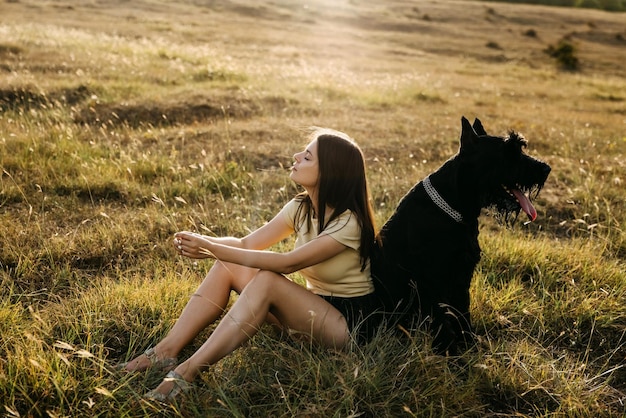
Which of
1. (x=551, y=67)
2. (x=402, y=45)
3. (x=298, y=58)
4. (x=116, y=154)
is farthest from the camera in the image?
(x=402, y=45)

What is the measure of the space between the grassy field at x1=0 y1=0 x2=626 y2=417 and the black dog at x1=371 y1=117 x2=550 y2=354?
237mm

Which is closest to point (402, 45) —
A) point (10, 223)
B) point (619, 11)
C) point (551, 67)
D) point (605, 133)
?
point (551, 67)

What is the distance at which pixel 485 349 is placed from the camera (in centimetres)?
405

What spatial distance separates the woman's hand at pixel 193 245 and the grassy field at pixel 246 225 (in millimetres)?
615

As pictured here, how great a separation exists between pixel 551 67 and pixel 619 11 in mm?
49477

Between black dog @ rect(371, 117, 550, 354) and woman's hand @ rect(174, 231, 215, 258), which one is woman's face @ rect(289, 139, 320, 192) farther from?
woman's hand @ rect(174, 231, 215, 258)

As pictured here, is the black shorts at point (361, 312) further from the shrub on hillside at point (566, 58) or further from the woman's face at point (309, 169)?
the shrub on hillside at point (566, 58)

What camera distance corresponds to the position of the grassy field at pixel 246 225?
3186 mm

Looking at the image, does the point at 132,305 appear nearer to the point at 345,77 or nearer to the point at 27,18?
the point at 345,77

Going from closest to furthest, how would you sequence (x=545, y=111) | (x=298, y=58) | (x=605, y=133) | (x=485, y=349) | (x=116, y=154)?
(x=485, y=349) → (x=116, y=154) → (x=605, y=133) → (x=545, y=111) → (x=298, y=58)

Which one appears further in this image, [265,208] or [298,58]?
[298,58]

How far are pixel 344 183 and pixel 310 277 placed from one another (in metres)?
0.72

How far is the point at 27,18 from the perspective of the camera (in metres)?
25.6

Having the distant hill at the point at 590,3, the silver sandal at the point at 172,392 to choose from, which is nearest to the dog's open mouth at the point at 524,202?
the silver sandal at the point at 172,392
